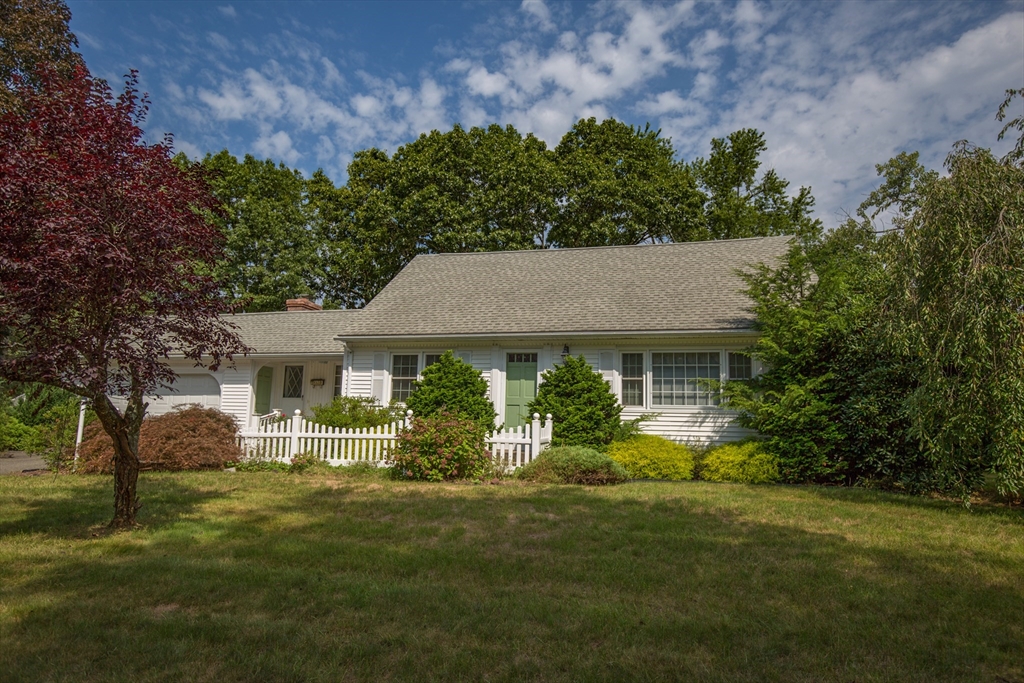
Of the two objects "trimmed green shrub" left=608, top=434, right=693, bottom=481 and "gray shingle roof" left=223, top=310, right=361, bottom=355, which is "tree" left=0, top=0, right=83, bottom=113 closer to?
"gray shingle roof" left=223, top=310, right=361, bottom=355

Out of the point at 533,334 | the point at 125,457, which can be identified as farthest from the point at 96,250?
the point at 533,334

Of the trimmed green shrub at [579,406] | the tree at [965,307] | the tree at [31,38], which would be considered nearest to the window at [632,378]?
the trimmed green shrub at [579,406]

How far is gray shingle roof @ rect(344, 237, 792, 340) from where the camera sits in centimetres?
1494

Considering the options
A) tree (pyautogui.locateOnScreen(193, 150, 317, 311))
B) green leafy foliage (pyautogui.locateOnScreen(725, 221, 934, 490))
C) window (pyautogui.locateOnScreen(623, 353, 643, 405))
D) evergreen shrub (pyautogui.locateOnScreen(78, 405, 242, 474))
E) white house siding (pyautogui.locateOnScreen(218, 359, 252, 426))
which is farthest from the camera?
tree (pyautogui.locateOnScreen(193, 150, 317, 311))

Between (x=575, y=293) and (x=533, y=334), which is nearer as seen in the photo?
(x=533, y=334)

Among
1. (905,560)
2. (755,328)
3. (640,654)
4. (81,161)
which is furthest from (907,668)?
(755,328)

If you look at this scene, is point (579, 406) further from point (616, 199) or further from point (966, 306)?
point (616, 199)

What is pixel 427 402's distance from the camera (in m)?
14.5

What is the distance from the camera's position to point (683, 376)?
14.7 metres

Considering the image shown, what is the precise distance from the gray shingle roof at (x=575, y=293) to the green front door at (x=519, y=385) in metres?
0.97

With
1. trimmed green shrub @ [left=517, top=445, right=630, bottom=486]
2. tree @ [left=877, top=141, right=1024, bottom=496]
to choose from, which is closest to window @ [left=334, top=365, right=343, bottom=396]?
trimmed green shrub @ [left=517, top=445, right=630, bottom=486]

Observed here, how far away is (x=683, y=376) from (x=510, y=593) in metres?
10.4

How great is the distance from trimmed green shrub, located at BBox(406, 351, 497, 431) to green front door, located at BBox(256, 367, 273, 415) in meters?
7.28

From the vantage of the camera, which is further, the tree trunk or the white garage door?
the white garage door
